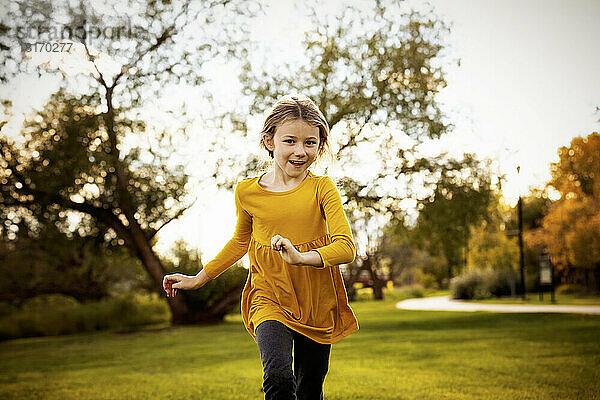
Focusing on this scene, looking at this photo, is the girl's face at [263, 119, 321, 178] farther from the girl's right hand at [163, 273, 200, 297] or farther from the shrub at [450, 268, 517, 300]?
the shrub at [450, 268, 517, 300]

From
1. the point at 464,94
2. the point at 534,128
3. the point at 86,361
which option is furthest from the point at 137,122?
the point at 534,128

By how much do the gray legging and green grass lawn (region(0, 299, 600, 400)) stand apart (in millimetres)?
2239

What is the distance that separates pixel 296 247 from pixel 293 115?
433 mm

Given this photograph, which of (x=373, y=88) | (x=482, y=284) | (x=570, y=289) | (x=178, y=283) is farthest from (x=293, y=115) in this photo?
(x=482, y=284)

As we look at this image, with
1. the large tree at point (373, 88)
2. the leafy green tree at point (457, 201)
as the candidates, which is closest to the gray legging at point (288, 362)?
the large tree at point (373, 88)

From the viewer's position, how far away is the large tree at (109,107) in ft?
23.0

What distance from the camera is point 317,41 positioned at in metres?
7.01

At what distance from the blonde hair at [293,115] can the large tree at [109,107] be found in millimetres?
5093

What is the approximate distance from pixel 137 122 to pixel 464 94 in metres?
3.96

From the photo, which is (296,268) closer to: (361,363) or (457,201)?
(361,363)

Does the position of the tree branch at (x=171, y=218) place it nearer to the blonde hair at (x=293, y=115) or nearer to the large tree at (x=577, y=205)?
the large tree at (x=577, y=205)

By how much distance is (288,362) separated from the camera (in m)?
1.87

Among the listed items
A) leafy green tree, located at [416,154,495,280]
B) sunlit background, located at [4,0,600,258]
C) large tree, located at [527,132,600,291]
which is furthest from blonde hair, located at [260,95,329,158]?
large tree, located at [527,132,600,291]

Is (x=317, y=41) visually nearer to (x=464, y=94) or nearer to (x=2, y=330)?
(x=464, y=94)
